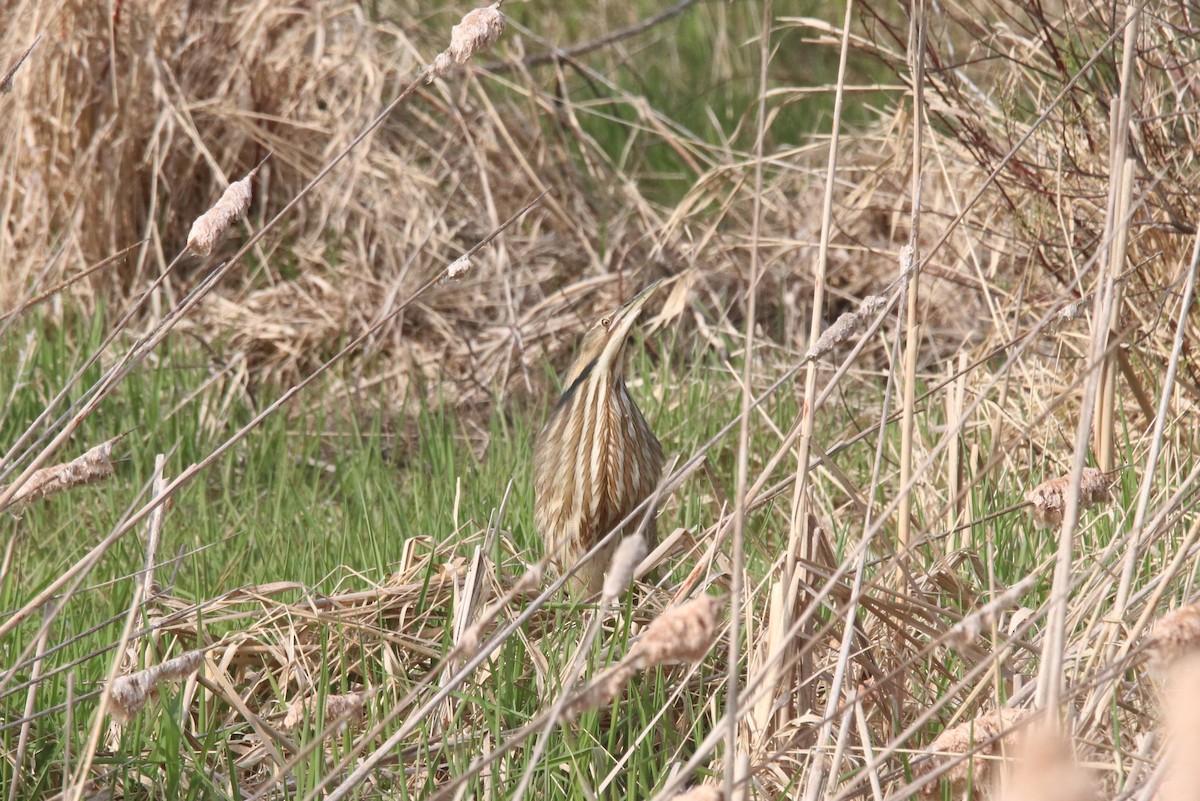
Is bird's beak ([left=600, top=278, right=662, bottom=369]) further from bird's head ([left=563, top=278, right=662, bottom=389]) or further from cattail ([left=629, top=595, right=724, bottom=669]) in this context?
cattail ([left=629, top=595, right=724, bottom=669])

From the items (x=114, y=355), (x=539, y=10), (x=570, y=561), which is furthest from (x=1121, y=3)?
(x=539, y=10)

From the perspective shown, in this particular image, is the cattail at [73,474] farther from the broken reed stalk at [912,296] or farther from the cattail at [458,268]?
the broken reed stalk at [912,296]

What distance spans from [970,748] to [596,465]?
1384 mm

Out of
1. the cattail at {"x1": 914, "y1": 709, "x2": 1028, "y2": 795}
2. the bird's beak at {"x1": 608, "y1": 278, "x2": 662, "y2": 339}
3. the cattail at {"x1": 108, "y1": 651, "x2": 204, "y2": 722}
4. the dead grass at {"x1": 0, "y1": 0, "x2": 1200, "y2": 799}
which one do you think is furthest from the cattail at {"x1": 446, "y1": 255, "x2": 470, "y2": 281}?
the bird's beak at {"x1": 608, "y1": 278, "x2": 662, "y2": 339}

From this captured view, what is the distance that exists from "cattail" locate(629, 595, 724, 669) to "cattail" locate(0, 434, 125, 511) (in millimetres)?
682

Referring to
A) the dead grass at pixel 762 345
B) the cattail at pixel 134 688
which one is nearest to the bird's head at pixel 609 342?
the dead grass at pixel 762 345

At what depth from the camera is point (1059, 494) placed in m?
2.05

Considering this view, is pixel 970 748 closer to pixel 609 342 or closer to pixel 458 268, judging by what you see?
pixel 458 268

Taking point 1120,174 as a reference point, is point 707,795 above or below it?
below

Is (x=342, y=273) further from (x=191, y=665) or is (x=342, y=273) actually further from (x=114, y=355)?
(x=191, y=665)

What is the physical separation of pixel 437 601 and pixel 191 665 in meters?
1.10

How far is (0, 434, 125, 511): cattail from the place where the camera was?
167cm

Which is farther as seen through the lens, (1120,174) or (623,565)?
(1120,174)

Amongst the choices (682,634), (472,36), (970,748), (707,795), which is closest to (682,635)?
(682,634)
